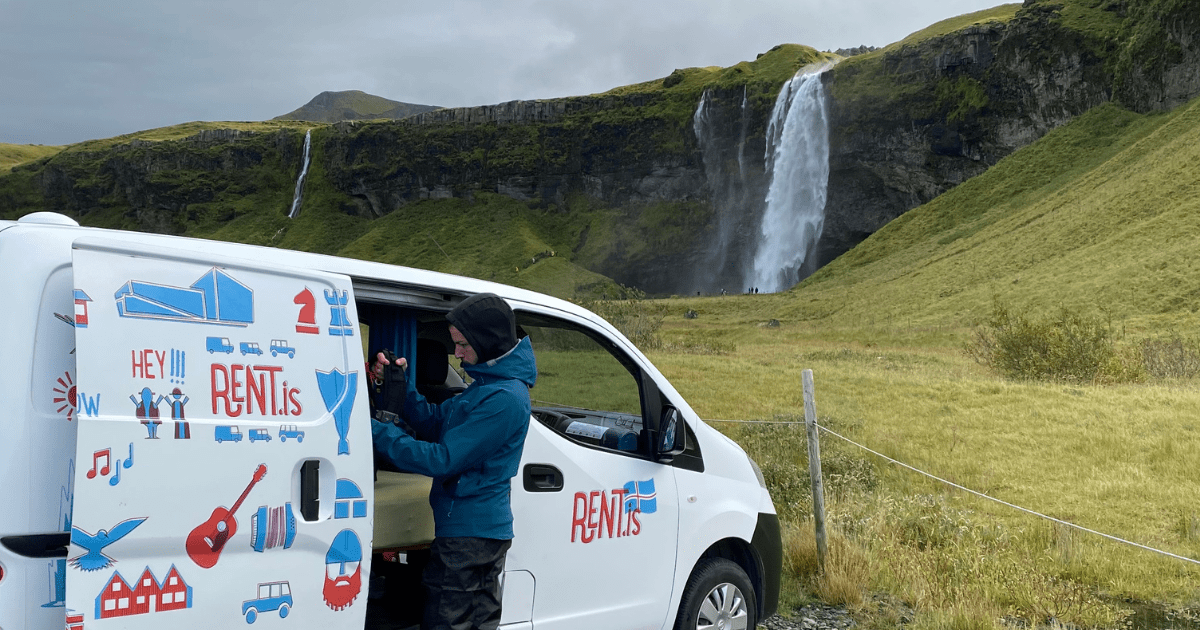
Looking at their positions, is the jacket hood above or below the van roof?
below

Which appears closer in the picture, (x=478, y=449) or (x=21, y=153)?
(x=478, y=449)

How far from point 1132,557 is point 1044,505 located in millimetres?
2116

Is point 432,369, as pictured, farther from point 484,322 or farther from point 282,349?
point 282,349

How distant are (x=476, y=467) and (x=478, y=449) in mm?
125

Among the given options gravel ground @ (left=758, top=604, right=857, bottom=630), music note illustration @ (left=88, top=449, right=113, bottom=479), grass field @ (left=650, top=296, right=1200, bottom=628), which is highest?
music note illustration @ (left=88, top=449, right=113, bottom=479)

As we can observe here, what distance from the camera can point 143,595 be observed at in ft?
8.27

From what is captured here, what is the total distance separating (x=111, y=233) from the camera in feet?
8.66

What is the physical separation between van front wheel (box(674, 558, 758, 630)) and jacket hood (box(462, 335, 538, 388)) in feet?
5.73

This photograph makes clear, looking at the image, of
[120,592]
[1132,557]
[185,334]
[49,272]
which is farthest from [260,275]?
[1132,557]

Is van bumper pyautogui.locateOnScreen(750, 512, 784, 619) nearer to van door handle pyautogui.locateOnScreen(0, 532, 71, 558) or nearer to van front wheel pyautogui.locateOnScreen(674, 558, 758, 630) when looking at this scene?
van front wheel pyautogui.locateOnScreen(674, 558, 758, 630)

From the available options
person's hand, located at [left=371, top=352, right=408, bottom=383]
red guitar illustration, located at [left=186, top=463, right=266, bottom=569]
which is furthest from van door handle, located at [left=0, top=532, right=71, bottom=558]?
person's hand, located at [left=371, top=352, right=408, bottom=383]

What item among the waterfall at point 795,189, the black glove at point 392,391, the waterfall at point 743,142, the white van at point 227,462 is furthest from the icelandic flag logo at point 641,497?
the waterfall at point 743,142

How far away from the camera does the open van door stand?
2.43 m

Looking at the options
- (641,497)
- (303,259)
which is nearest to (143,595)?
(303,259)
